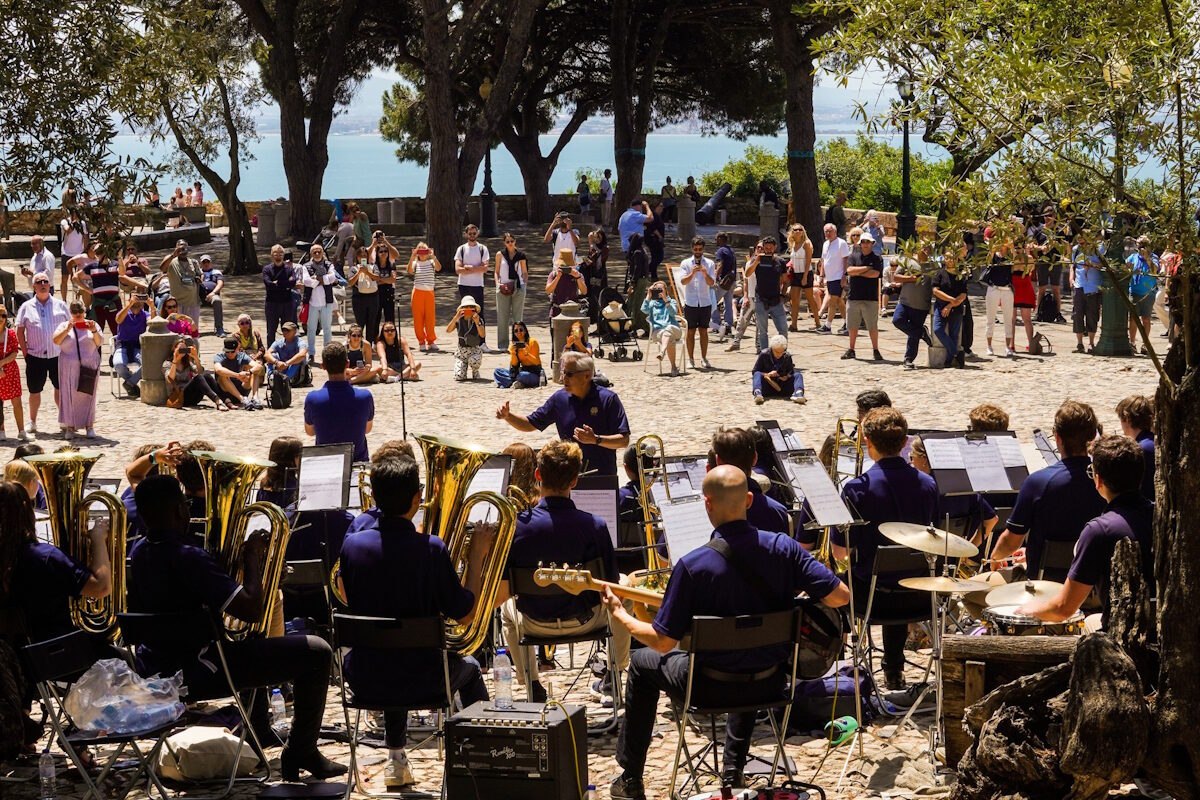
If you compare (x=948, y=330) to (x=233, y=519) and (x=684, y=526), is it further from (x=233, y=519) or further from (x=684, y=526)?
(x=233, y=519)

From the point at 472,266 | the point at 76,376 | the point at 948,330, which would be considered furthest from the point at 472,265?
the point at 76,376

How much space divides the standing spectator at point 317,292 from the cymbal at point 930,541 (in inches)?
575

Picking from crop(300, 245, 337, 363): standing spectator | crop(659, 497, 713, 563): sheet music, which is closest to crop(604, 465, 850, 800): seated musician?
crop(659, 497, 713, 563): sheet music

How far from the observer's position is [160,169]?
830 cm

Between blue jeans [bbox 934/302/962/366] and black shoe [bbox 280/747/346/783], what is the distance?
1403cm

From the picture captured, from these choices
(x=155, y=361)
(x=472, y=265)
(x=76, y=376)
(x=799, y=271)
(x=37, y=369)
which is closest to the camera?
(x=76, y=376)

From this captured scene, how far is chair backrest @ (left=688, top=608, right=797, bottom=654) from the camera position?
5965mm

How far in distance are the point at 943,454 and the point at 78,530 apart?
4751mm

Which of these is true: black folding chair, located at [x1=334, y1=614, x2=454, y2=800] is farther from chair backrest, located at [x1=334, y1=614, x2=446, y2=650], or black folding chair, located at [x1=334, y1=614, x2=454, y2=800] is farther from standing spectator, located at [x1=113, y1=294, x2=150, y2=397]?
standing spectator, located at [x1=113, y1=294, x2=150, y2=397]

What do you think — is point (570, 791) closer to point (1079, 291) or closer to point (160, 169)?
point (160, 169)

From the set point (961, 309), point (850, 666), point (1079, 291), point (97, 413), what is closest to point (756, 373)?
point (961, 309)

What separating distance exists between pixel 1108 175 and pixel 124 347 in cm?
1504

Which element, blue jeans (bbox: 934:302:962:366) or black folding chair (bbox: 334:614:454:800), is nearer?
black folding chair (bbox: 334:614:454:800)

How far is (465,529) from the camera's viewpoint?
6898mm
